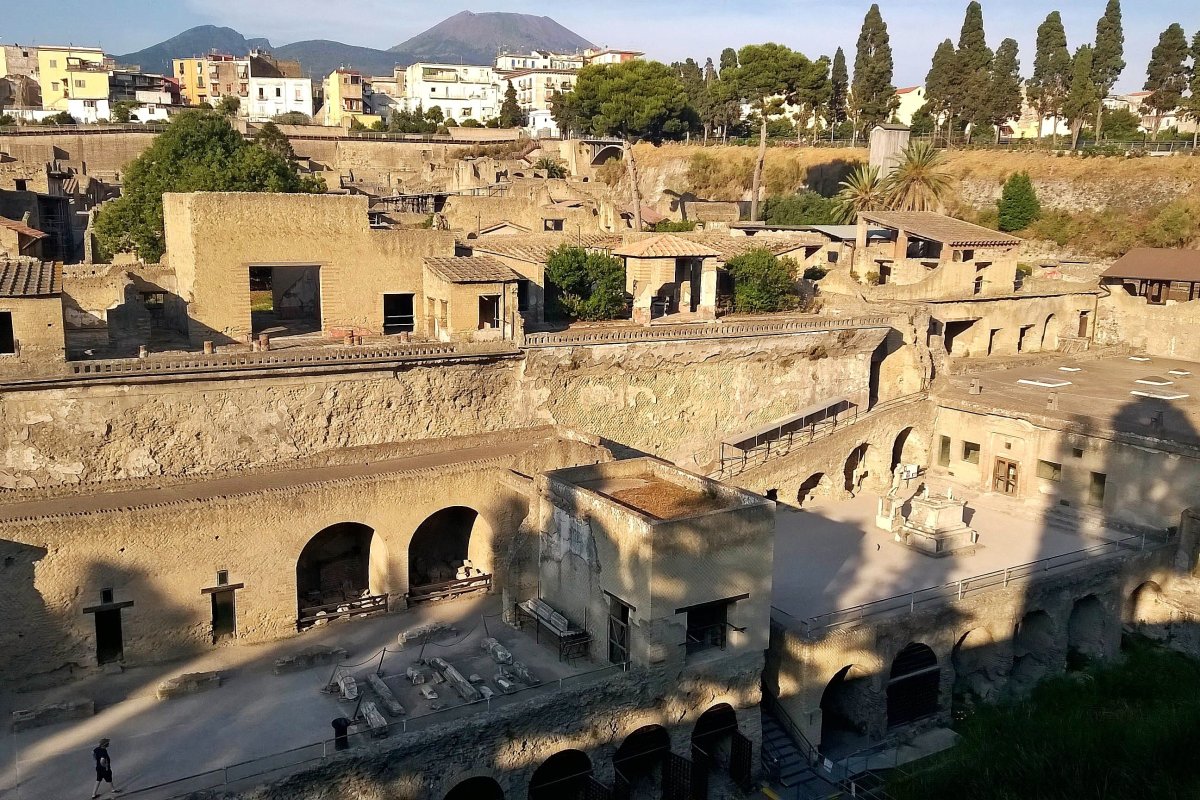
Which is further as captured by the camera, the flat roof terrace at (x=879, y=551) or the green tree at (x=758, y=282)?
the green tree at (x=758, y=282)

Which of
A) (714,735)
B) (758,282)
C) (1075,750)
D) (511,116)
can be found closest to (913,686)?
(1075,750)

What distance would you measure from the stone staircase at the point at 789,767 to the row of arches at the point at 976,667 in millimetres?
1199

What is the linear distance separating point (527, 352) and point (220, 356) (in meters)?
7.97

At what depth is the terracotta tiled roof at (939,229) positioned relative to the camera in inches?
1537

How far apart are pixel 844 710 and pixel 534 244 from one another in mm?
21278

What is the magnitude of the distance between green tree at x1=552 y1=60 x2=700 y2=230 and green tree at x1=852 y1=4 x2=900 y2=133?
1327 cm

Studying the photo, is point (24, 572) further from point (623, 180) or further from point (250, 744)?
point (623, 180)

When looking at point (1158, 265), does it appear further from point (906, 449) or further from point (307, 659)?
point (307, 659)

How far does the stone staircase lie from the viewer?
64.4 feet

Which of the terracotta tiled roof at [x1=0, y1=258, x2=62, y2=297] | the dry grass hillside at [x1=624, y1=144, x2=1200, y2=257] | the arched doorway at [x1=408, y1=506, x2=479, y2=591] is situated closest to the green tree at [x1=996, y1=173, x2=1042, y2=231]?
the dry grass hillside at [x1=624, y1=144, x2=1200, y2=257]

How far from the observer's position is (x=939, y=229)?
40156mm

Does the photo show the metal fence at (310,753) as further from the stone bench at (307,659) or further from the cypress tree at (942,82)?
the cypress tree at (942,82)

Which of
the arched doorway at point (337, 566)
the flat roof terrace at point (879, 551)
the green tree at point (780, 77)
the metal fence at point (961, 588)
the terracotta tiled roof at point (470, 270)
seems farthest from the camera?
the green tree at point (780, 77)

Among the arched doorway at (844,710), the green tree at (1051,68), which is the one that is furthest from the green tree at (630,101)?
the arched doorway at (844,710)
